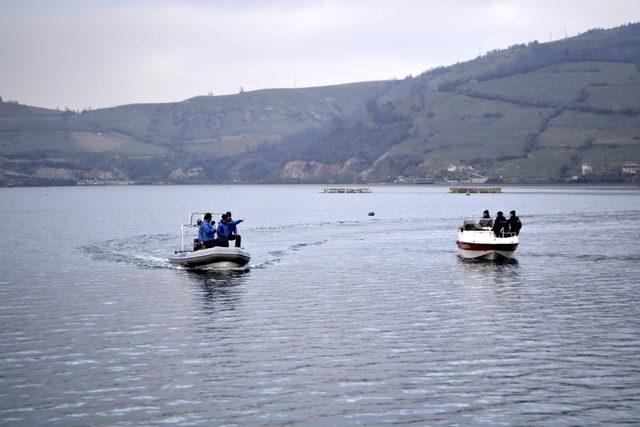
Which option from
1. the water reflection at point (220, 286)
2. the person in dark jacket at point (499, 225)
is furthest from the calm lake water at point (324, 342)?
the person in dark jacket at point (499, 225)

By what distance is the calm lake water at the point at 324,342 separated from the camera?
2245 cm

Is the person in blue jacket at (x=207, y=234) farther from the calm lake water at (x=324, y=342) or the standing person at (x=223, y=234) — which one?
the calm lake water at (x=324, y=342)

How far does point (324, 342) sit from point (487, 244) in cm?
3164

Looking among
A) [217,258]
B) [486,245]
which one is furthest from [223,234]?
[486,245]

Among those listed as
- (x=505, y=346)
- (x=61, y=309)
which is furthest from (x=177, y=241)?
(x=505, y=346)

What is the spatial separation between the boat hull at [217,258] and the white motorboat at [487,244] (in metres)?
16.0

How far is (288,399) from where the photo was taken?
76.0ft

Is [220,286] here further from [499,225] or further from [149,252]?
[149,252]

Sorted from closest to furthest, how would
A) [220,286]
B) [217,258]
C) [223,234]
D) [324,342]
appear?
[324,342] → [220,286] → [217,258] → [223,234]

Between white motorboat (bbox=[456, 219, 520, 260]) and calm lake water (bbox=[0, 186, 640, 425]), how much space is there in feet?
4.99

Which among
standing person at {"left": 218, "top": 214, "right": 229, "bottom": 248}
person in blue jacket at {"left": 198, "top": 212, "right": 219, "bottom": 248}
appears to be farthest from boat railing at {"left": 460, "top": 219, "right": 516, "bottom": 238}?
person in blue jacket at {"left": 198, "top": 212, "right": 219, "bottom": 248}

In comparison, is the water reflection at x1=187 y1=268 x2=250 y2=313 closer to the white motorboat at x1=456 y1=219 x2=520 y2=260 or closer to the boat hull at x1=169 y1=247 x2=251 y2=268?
the boat hull at x1=169 y1=247 x2=251 y2=268

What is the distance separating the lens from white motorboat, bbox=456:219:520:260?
196ft

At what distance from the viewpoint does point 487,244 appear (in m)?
59.9
